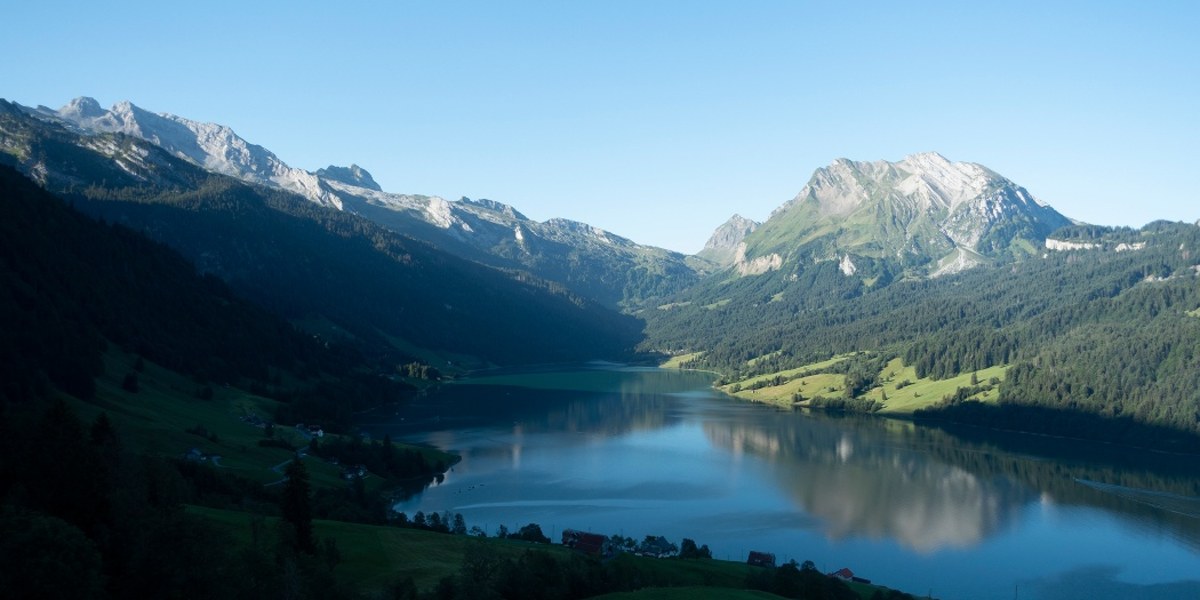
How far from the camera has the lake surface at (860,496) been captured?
7800 cm

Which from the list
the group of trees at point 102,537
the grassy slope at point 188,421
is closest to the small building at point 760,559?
the group of trees at point 102,537

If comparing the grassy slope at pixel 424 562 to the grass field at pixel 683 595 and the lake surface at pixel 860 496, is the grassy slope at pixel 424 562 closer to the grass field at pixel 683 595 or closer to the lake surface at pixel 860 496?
the grass field at pixel 683 595

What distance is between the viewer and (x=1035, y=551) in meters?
83.0

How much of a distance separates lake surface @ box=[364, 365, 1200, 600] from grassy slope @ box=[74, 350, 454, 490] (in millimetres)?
13630

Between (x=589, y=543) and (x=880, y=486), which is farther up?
(x=880, y=486)

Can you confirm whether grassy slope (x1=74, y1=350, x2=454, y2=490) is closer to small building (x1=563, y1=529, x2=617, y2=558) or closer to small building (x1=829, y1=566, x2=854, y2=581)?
small building (x1=563, y1=529, x2=617, y2=558)

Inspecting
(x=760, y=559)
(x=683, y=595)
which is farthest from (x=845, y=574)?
(x=683, y=595)

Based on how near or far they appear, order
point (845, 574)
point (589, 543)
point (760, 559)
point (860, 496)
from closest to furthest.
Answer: point (845, 574), point (760, 559), point (589, 543), point (860, 496)

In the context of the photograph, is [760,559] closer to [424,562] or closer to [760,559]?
[760,559]

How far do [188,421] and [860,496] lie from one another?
250ft

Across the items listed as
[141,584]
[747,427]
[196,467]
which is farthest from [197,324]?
[141,584]

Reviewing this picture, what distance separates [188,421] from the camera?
3819 inches

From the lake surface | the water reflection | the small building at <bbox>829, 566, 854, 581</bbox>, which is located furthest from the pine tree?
the water reflection

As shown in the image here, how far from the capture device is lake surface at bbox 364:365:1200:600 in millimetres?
78000
